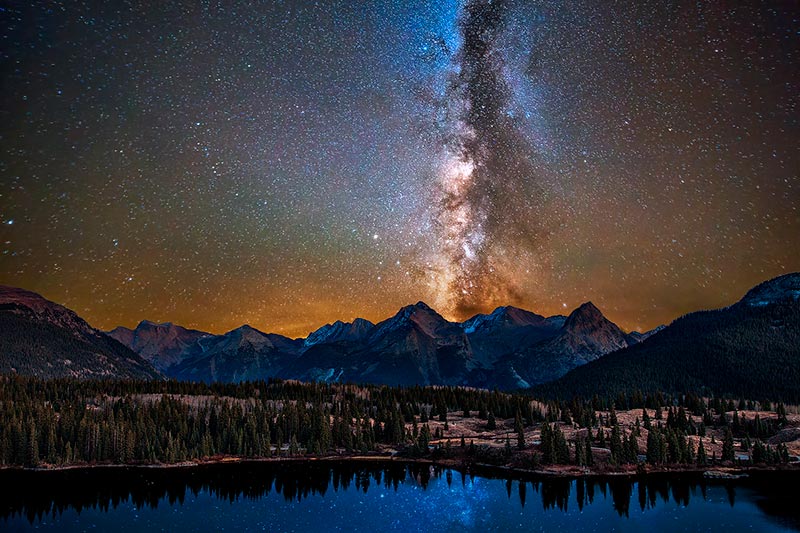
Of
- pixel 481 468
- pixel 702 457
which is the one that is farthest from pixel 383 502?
pixel 702 457

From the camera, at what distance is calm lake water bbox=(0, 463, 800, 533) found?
340ft

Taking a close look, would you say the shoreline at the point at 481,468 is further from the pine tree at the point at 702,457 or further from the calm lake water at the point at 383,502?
the calm lake water at the point at 383,502

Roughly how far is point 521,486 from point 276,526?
59493 millimetres

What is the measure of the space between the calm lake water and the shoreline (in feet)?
20.6

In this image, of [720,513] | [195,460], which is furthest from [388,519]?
[195,460]

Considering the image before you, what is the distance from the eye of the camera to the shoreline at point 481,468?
151250 millimetres

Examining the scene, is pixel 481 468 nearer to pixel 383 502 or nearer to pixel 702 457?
pixel 383 502

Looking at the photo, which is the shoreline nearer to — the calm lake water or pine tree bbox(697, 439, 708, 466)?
pine tree bbox(697, 439, 708, 466)

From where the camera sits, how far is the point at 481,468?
171 m

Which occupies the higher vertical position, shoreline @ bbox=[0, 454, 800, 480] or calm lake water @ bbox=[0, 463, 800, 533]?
shoreline @ bbox=[0, 454, 800, 480]

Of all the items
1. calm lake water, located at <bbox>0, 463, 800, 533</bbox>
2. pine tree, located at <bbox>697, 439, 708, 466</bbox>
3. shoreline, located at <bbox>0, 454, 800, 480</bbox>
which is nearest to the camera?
calm lake water, located at <bbox>0, 463, 800, 533</bbox>

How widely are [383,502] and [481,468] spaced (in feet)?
175

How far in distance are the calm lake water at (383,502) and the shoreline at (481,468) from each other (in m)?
6.26

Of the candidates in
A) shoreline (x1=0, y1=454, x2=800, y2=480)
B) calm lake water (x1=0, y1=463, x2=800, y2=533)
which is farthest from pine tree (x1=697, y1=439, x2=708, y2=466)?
calm lake water (x1=0, y1=463, x2=800, y2=533)
